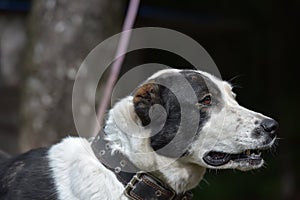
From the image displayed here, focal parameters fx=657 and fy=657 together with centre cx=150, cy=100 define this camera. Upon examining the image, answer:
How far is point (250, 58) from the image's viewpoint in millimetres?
9938

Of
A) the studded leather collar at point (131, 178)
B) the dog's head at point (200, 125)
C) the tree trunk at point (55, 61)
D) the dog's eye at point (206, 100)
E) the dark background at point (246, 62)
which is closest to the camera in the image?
the studded leather collar at point (131, 178)

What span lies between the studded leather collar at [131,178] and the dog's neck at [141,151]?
27mm

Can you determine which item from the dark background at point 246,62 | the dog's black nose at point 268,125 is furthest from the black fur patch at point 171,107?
the dark background at point 246,62

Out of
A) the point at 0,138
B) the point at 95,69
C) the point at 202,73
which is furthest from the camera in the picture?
the point at 0,138

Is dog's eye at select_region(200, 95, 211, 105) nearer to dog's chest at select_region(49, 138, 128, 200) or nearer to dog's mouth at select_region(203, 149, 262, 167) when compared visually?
dog's mouth at select_region(203, 149, 262, 167)

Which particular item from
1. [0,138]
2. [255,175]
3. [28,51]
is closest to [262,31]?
[255,175]

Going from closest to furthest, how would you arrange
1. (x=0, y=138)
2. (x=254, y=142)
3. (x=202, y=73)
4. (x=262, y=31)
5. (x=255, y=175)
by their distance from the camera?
(x=254, y=142)
(x=202, y=73)
(x=0, y=138)
(x=255, y=175)
(x=262, y=31)

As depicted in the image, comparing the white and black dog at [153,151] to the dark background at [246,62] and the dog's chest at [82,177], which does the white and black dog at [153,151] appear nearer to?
the dog's chest at [82,177]

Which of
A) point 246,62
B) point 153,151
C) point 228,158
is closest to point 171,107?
point 153,151

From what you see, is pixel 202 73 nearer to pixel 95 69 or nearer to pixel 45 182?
pixel 45 182

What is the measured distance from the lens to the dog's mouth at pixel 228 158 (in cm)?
325

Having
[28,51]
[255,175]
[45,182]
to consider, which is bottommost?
[255,175]

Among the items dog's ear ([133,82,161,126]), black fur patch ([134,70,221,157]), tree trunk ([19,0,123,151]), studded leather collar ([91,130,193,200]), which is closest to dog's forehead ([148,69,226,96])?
black fur patch ([134,70,221,157])

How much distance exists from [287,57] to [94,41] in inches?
190
